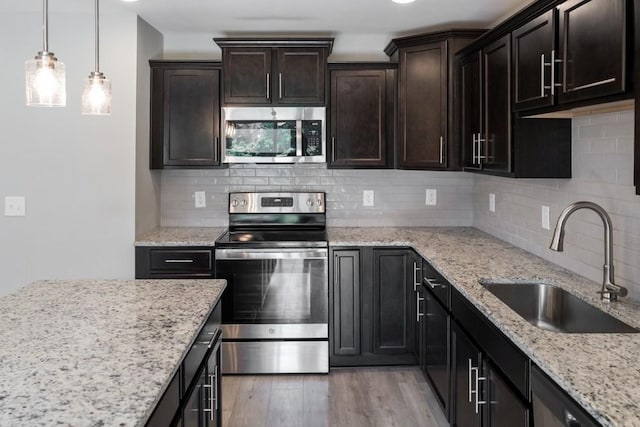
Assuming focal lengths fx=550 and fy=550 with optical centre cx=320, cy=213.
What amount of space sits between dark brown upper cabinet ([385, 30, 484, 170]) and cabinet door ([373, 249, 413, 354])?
686 millimetres

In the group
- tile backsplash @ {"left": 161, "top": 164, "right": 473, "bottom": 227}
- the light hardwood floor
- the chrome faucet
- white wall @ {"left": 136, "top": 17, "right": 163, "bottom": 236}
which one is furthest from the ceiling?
the light hardwood floor

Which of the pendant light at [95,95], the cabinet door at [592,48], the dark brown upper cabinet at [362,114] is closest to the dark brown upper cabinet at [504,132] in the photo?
the cabinet door at [592,48]

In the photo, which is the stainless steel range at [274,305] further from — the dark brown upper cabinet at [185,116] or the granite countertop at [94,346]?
the granite countertop at [94,346]

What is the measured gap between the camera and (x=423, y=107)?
3.74 meters

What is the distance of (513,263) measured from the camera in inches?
112

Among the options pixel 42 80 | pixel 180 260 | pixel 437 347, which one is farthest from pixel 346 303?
pixel 42 80

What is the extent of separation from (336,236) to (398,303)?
616mm

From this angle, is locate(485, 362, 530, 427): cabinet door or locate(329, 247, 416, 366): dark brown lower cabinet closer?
locate(485, 362, 530, 427): cabinet door

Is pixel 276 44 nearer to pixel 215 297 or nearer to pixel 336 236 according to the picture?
pixel 336 236

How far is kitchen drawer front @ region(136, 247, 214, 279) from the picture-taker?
142 inches

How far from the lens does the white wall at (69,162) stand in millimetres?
3533

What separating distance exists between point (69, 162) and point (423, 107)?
2371mm

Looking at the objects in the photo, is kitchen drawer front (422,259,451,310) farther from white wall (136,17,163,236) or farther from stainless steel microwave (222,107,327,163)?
white wall (136,17,163,236)

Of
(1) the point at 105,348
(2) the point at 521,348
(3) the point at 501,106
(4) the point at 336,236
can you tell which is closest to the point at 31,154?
(4) the point at 336,236
